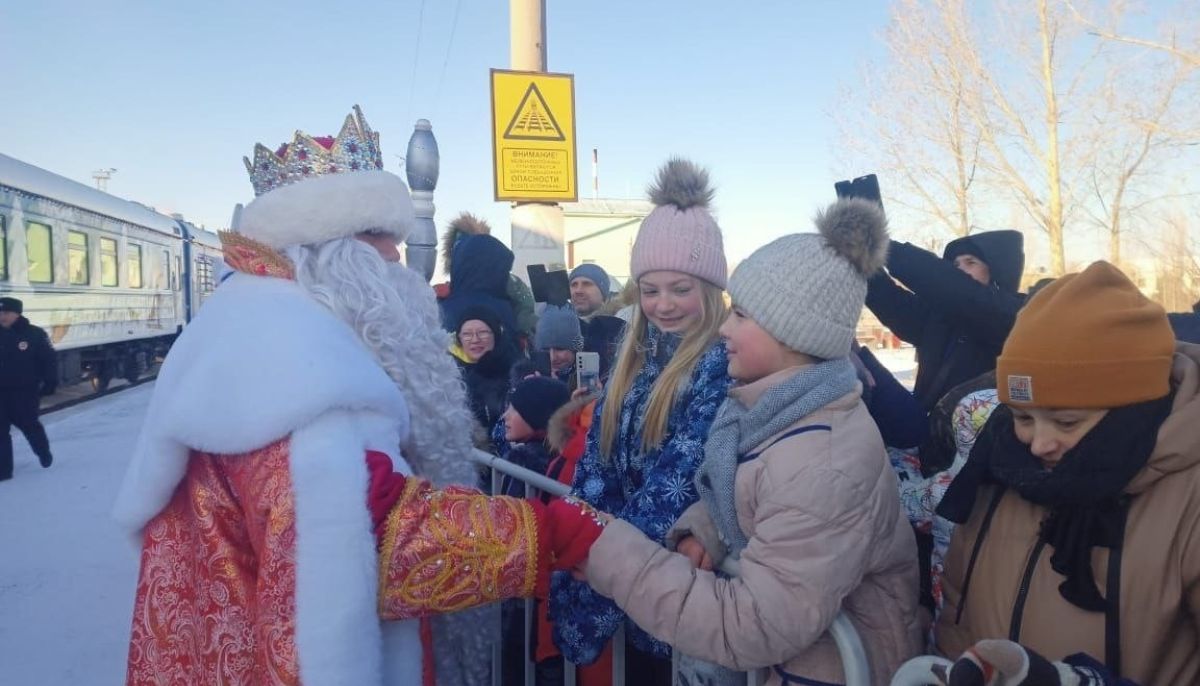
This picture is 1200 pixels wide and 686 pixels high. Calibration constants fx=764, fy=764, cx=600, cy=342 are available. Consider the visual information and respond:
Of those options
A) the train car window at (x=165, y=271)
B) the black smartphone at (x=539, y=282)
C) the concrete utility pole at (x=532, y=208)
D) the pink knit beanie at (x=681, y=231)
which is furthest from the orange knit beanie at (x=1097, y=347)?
the train car window at (x=165, y=271)

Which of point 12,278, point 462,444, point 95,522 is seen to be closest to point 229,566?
point 462,444

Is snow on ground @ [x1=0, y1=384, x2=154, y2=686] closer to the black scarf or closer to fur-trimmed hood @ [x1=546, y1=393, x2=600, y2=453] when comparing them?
fur-trimmed hood @ [x1=546, y1=393, x2=600, y2=453]

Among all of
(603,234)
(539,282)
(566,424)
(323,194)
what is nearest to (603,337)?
(539,282)

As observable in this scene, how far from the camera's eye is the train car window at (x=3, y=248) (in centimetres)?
1087

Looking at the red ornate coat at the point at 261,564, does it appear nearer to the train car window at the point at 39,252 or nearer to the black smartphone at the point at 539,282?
the black smartphone at the point at 539,282

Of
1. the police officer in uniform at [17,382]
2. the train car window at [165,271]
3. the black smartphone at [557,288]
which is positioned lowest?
the police officer in uniform at [17,382]

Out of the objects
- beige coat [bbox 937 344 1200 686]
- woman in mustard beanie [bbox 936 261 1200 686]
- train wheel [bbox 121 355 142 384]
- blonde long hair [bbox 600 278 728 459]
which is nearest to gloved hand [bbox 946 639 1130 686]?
woman in mustard beanie [bbox 936 261 1200 686]

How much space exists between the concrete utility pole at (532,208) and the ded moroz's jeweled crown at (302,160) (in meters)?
5.11

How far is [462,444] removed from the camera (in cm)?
Result: 191

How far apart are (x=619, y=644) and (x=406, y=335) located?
3.01ft

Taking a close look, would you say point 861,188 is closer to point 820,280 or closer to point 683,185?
point 683,185

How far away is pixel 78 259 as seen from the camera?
13492mm

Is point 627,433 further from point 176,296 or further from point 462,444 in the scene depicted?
point 176,296

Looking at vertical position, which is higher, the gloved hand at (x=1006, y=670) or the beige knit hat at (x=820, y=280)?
the beige knit hat at (x=820, y=280)
